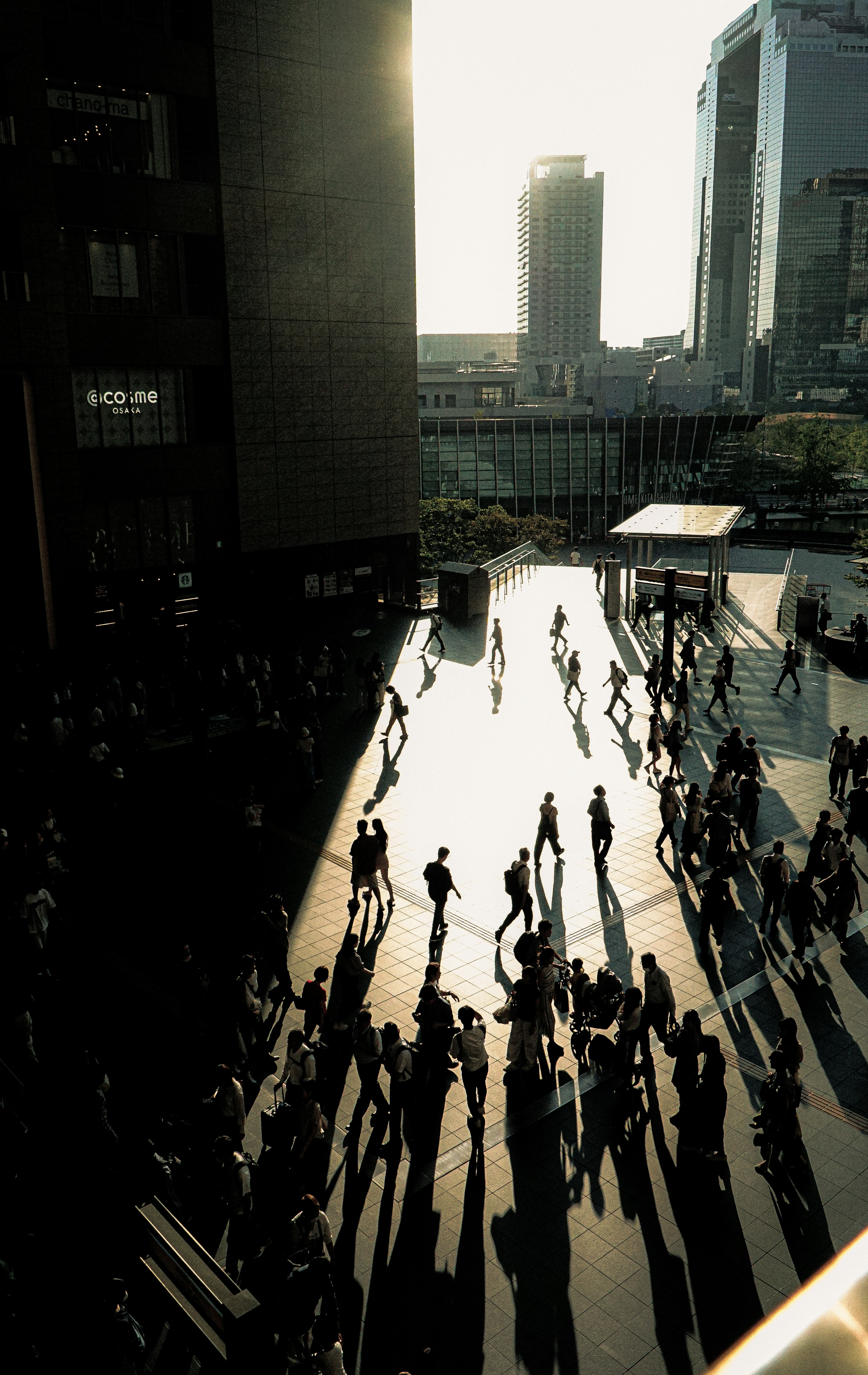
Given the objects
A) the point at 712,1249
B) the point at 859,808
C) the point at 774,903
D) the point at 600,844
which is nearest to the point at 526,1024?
the point at 712,1249

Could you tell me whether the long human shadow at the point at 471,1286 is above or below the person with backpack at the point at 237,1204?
below

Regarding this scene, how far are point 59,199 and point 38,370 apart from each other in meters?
5.67

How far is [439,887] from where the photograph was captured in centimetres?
1440

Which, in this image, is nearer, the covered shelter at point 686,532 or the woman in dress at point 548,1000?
the woman in dress at point 548,1000

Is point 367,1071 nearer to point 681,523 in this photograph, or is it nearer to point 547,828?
point 547,828

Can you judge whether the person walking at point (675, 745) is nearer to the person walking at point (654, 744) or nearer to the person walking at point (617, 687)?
the person walking at point (654, 744)

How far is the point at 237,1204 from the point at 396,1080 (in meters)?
2.03

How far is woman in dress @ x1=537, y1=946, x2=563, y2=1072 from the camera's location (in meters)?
11.5

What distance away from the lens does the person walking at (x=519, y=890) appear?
561 inches

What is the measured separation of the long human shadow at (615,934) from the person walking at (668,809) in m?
1.46

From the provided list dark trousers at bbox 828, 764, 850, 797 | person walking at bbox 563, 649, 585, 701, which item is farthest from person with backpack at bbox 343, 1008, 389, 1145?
person walking at bbox 563, 649, 585, 701

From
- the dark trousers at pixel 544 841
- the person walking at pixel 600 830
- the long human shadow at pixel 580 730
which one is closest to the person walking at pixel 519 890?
the dark trousers at pixel 544 841

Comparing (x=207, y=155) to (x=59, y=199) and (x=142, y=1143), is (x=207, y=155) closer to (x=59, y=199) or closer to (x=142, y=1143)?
(x=59, y=199)

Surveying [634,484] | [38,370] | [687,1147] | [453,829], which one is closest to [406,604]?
[38,370]
